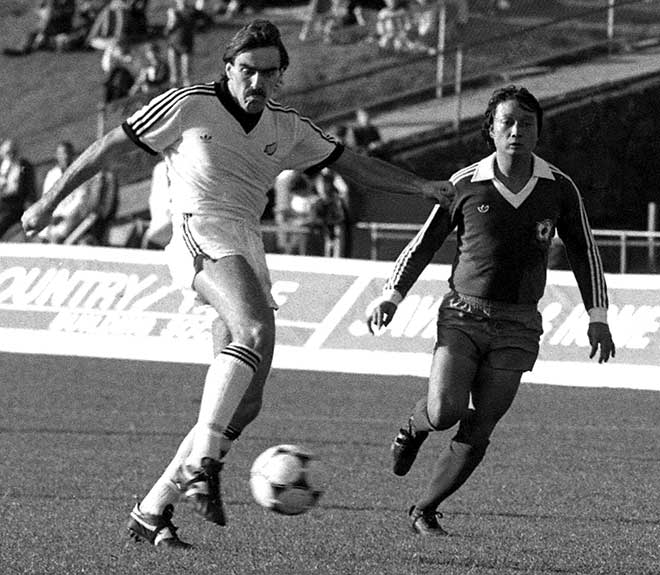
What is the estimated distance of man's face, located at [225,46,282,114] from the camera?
6.93 m

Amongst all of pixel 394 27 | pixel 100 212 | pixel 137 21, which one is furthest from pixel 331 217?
pixel 137 21

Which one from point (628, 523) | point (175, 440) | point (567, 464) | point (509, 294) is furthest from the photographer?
point (175, 440)

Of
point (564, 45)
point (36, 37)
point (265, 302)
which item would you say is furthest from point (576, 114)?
point (265, 302)

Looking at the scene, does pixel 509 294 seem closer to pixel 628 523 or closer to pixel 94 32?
pixel 628 523

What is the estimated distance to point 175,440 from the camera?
36.9ft

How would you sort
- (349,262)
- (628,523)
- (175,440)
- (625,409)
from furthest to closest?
(349,262) → (625,409) → (175,440) → (628,523)

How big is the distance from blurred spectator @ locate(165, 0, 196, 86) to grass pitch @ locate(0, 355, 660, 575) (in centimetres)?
881

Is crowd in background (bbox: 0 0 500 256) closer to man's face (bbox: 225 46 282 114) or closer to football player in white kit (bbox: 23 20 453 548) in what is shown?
football player in white kit (bbox: 23 20 453 548)

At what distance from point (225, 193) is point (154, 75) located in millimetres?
16498

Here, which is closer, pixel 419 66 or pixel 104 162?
pixel 104 162

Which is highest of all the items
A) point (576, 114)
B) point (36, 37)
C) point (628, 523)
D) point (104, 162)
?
point (104, 162)

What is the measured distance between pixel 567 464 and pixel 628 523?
92.0 inches

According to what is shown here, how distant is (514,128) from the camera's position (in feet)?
24.5

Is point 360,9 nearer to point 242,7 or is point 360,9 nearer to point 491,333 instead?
point 242,7
